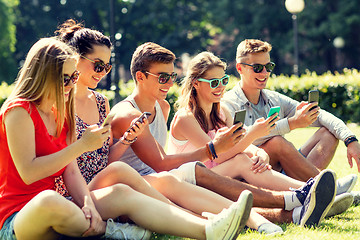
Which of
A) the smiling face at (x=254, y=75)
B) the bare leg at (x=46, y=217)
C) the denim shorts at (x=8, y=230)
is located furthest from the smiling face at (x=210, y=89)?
the denim shorts at (x=8, y=230)

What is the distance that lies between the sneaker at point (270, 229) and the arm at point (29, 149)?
146cm

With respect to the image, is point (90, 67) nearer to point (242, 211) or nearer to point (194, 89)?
point (194, 89)

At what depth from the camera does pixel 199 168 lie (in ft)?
Result: 15.6

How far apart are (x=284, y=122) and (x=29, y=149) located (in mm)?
2769

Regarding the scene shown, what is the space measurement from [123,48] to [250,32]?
350 inches

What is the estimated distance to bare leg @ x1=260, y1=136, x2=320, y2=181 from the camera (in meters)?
5.50

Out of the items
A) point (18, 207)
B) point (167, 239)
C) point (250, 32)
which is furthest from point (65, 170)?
point (250, 32)

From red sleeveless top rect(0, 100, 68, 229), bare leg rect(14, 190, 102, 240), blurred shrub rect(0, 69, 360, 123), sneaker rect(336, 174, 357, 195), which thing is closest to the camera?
bare leg rect(14, 190, 102, 240)

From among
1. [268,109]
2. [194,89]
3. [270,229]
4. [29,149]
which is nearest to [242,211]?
[270,229]

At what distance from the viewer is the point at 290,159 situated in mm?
5523

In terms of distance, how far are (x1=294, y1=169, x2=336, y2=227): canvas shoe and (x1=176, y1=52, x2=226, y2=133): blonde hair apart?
140cm

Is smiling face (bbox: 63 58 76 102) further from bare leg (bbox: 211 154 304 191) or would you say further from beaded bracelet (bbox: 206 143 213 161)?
bare leg (bbox: 211 154 304 191)

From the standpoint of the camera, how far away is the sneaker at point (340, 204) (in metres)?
5.02

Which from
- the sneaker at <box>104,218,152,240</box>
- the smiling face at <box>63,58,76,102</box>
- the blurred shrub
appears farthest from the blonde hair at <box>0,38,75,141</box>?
the blurred shrub
